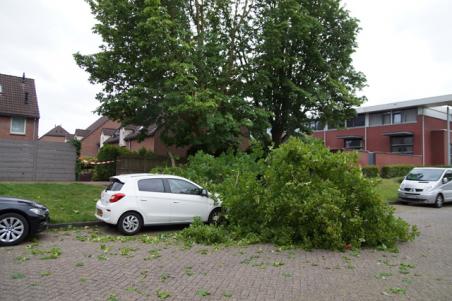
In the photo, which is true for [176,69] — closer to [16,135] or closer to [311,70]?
[311,70]

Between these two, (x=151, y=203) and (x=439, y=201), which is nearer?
(x=151, y=203)

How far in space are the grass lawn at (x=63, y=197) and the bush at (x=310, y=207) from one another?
4.04 metres

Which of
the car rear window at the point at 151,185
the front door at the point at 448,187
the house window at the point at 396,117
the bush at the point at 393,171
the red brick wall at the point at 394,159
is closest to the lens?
the car rear window at the point at 151,185

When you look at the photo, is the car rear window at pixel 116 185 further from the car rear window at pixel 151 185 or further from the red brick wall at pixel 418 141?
the red brick wall at pixel 418 141

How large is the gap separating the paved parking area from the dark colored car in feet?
0.99

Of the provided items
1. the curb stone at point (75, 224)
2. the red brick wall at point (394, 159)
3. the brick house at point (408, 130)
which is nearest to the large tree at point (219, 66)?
the curb stone at point (75, 224)

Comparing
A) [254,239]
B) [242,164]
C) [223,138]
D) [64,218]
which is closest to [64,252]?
[64,218]

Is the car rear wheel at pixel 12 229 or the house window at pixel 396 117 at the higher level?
the house window at pixel 396 117

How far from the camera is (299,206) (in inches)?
334

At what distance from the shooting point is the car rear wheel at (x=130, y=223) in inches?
377

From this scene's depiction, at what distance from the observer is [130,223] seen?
31.8 feet

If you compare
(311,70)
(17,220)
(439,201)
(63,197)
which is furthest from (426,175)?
(17,220)

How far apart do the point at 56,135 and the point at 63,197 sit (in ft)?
215

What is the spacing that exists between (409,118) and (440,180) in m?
24.4
